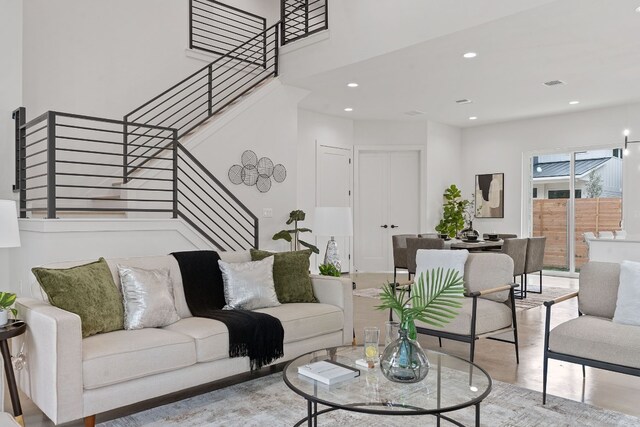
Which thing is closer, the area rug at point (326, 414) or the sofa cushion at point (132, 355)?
the sofa cushion at point (132, 355)

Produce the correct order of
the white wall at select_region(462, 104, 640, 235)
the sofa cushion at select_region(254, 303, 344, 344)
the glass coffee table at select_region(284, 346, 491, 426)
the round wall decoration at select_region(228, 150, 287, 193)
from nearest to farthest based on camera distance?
1. the glass coffee table at select_region(284, 346, 491, 426)
2. the sofa cushion at select_region(254, 303, 344, 344)
3. the round wall decoration at select_region(228, 150, 287, 193)
4. the white wall at select_region(462, 104, 640, 235)

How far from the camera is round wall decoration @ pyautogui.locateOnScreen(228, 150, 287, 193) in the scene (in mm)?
6590

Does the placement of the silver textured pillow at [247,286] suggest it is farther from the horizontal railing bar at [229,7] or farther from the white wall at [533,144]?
the white wall at [533,144]

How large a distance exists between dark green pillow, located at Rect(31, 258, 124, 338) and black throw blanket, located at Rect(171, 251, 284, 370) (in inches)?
23.1

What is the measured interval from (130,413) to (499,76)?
5.85 meters

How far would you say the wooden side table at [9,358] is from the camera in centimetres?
259

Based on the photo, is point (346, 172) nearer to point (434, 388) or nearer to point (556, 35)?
point (556, 35)

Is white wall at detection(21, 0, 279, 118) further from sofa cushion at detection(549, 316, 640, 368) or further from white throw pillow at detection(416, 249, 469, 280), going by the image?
sofa cushion at detection(549, 316, 640, 368)

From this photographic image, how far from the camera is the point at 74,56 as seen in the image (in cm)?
604

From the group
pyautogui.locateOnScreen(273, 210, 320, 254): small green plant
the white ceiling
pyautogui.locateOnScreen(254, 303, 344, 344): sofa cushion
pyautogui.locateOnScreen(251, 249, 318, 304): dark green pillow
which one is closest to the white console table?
the white ceiling

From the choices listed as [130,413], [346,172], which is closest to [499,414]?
[130,413]

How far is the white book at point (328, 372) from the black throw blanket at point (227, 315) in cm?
83

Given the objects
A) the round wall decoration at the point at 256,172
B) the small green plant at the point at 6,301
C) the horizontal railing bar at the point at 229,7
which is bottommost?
the small green plant at the point at 6,301

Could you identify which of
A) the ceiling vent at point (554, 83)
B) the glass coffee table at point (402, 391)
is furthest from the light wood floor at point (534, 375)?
the ceiling vent at point (554, 83)
